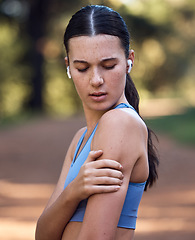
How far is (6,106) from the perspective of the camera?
85.2ft

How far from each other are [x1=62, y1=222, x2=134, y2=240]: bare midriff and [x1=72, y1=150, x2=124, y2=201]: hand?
13cm

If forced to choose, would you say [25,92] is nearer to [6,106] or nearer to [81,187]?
[6,106]

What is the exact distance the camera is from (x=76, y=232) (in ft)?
5.79

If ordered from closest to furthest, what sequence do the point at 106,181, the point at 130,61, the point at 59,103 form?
the point at 106,181
the point at 130,61
the point at 59,103

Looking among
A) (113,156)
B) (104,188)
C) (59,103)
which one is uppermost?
(59,103)

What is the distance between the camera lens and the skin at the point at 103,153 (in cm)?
160

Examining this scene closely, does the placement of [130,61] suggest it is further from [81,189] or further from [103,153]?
[81,189]

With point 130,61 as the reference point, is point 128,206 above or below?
below

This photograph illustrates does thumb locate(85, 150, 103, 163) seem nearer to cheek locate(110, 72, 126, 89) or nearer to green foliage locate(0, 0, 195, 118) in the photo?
cheek locate(110, 72, 126, 89)

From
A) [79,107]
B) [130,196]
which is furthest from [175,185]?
[79,107]

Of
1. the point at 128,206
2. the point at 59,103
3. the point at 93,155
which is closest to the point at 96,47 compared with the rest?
the point at 93,155

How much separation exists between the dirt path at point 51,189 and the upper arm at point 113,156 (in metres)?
3.63

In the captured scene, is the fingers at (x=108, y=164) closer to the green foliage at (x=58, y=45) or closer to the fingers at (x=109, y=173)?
the fingers at (x=109, y=173)

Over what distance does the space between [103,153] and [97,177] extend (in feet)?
0.29
